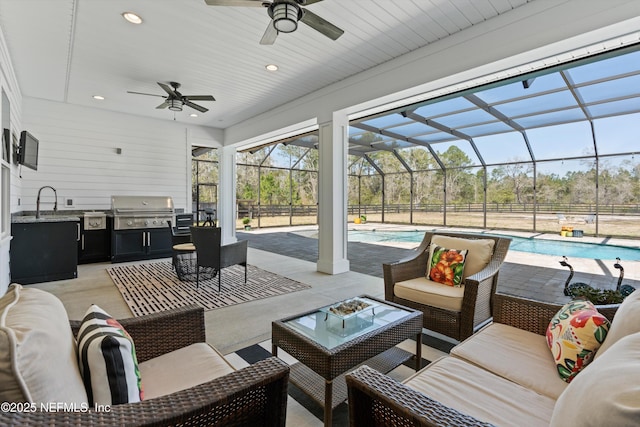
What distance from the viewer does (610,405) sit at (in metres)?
A: 0.62

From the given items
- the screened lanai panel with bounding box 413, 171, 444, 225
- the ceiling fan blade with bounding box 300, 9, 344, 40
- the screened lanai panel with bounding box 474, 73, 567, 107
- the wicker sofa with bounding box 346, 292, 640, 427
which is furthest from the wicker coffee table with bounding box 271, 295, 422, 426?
the screened lanai panel with bounding box 413, 171, 444, 225

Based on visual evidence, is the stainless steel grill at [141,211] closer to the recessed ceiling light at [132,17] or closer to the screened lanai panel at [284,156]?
the recessed ceiling light at [132,17]

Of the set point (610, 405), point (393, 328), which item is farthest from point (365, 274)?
point (610, 405)

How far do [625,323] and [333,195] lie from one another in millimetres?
3827

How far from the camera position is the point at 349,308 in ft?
6.90

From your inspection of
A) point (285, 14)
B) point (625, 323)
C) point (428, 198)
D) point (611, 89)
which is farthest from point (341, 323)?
point (428, 198)

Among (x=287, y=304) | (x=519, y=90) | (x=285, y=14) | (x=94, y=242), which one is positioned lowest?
(x=287, y=304)

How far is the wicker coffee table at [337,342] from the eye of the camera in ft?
5.02

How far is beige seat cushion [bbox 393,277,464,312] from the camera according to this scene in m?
2.36

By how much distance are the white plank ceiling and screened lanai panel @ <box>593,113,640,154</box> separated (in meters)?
6.54

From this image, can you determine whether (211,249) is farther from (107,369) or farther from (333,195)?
(107,369)

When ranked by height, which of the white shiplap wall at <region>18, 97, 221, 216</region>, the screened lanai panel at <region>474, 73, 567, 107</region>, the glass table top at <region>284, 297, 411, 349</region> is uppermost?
the screened lanai panel at <region>474, 73, 567, 107</region>

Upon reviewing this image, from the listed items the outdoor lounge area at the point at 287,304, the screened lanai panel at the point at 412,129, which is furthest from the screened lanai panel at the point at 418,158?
the outdoor lounge area at the point at 287,304

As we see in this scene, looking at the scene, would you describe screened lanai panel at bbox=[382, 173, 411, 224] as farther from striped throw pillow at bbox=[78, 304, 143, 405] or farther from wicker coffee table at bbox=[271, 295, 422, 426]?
striped throw pillow at bbox=[78, 304, 143, 405]
